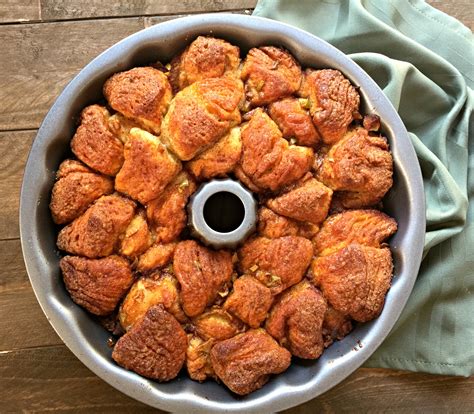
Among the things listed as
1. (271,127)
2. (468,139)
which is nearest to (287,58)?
(271,127)

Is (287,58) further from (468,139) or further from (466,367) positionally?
(466,367)

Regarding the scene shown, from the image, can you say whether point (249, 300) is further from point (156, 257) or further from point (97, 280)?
point (97, 280)

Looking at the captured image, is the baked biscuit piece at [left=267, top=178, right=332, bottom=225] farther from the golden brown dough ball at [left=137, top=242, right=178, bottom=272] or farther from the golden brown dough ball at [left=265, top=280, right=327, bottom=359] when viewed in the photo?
the golden brown dough ball at [left=137, top=242, right=178, bottom=272]

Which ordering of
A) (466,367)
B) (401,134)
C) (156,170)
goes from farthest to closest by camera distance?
(466,367), (401,134), (156,170)

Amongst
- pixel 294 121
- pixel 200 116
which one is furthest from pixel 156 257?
pixel 294 121

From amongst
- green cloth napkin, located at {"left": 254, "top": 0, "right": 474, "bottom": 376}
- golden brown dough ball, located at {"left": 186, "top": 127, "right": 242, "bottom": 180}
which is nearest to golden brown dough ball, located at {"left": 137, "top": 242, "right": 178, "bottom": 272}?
golden brown dough ball, located at {"left": 186, "top": 127, "right": 242, "bottom": 180}
